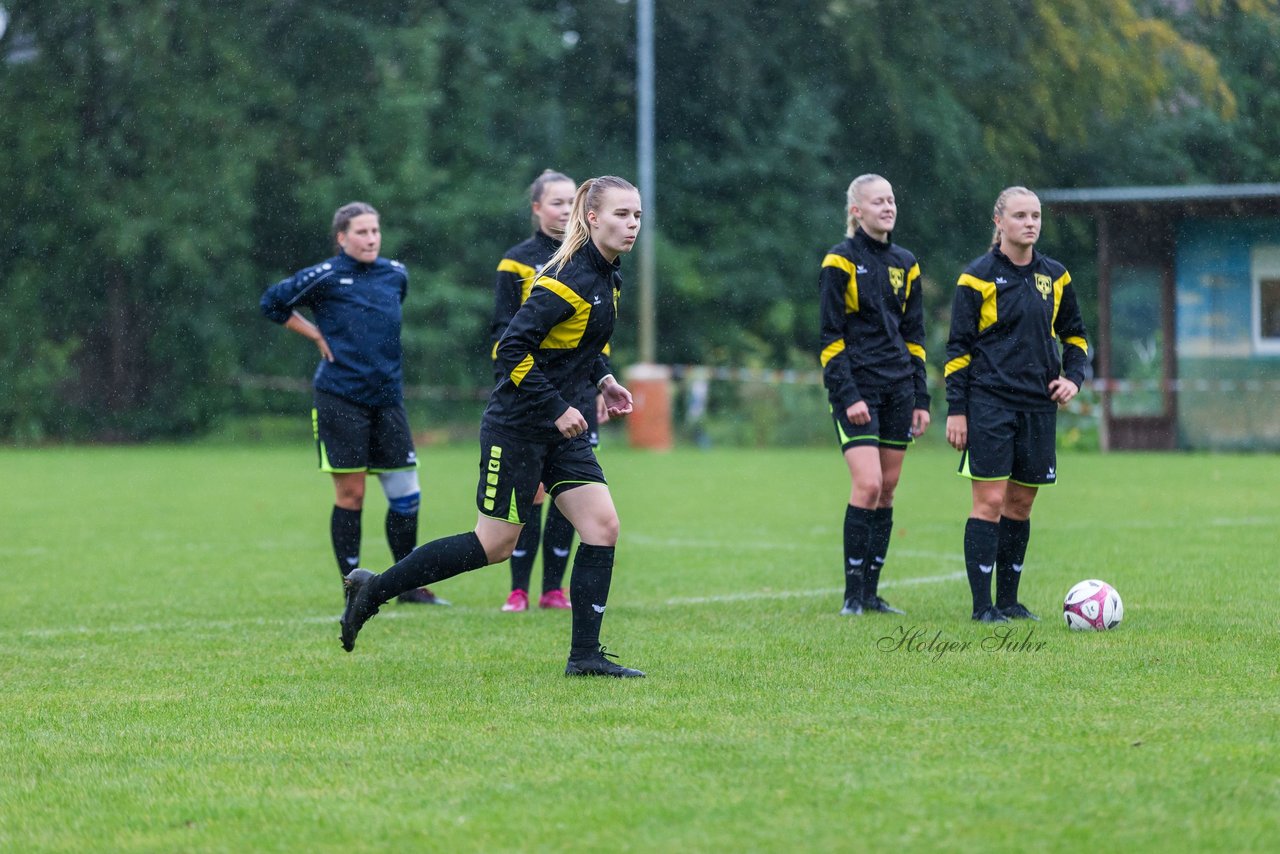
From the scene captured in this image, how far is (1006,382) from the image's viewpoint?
730 centimetres

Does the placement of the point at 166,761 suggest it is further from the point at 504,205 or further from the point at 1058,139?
the point at 504,205

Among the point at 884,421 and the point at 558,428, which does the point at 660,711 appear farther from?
the point at 884,421

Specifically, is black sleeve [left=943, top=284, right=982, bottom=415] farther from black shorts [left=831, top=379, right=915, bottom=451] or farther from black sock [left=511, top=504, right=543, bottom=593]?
black sock [left=511, top=504, right=543, bottom=593]

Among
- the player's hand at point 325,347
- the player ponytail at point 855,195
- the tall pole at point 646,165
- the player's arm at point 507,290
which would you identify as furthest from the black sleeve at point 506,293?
the tall pole at point 646,165

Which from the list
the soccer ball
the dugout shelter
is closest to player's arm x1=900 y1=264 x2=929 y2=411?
the soccer ball

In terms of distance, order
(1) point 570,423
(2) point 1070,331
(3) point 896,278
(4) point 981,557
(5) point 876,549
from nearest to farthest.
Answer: (1) point 570,423 → (4) point 981,557 → (2) point 1070,331 → (3) point 896,278 → (5) point 876,549

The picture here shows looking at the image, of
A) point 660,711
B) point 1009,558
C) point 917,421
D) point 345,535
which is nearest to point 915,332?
point 917,421

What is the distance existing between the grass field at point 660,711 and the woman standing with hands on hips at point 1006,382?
0.37m

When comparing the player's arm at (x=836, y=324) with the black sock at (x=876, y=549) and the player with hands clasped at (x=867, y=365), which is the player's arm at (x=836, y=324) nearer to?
the player with hands clasped at (x=867, y=365)

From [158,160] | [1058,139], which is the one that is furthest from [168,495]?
[1058,139]

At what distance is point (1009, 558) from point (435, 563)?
2667 mm

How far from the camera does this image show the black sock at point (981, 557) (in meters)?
7.37

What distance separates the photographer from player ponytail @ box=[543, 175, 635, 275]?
6.15 m

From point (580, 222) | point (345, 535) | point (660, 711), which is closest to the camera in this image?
point (660, 711)
